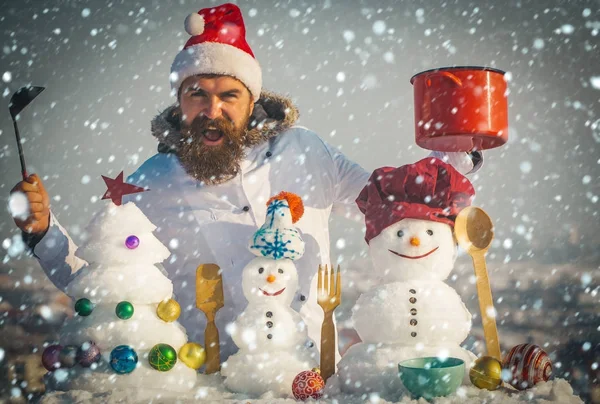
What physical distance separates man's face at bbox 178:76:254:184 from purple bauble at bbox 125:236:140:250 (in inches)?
20.2

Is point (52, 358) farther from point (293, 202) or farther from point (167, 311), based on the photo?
point (293, 202)

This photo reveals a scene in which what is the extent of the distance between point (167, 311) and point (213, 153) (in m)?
0.65

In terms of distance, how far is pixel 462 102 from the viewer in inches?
57.7

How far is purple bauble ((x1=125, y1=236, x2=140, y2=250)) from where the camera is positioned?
4.63 feet

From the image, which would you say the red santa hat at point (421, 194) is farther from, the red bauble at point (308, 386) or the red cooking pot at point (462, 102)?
the red bauble at point (308, 386)

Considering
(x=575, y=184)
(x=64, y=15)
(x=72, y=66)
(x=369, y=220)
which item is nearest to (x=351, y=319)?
(x=369, y=220)

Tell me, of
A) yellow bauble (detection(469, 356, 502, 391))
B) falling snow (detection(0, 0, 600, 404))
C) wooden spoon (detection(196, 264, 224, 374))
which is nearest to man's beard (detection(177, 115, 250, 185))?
falling snow (detection(0, 0, 600, 404))

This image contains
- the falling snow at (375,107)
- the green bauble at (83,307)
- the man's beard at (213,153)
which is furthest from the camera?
the falling snow at (375,107)

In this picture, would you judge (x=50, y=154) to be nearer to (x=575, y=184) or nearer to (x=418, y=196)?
(x=418, y=196)

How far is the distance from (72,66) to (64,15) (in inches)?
10.9

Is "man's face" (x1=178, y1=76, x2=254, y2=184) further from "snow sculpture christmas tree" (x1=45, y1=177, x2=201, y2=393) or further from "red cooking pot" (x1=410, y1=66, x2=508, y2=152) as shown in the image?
"red cooking pot" (x1=410, y1=66, x2=508, y2=152)

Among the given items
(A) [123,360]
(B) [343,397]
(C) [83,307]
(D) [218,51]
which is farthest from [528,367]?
(D) [218,51]

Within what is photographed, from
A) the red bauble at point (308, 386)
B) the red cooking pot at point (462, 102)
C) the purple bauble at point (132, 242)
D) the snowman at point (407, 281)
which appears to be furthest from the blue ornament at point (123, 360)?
the red cooking pot at point (462, 102)

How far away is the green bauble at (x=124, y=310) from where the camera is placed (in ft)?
4.40
